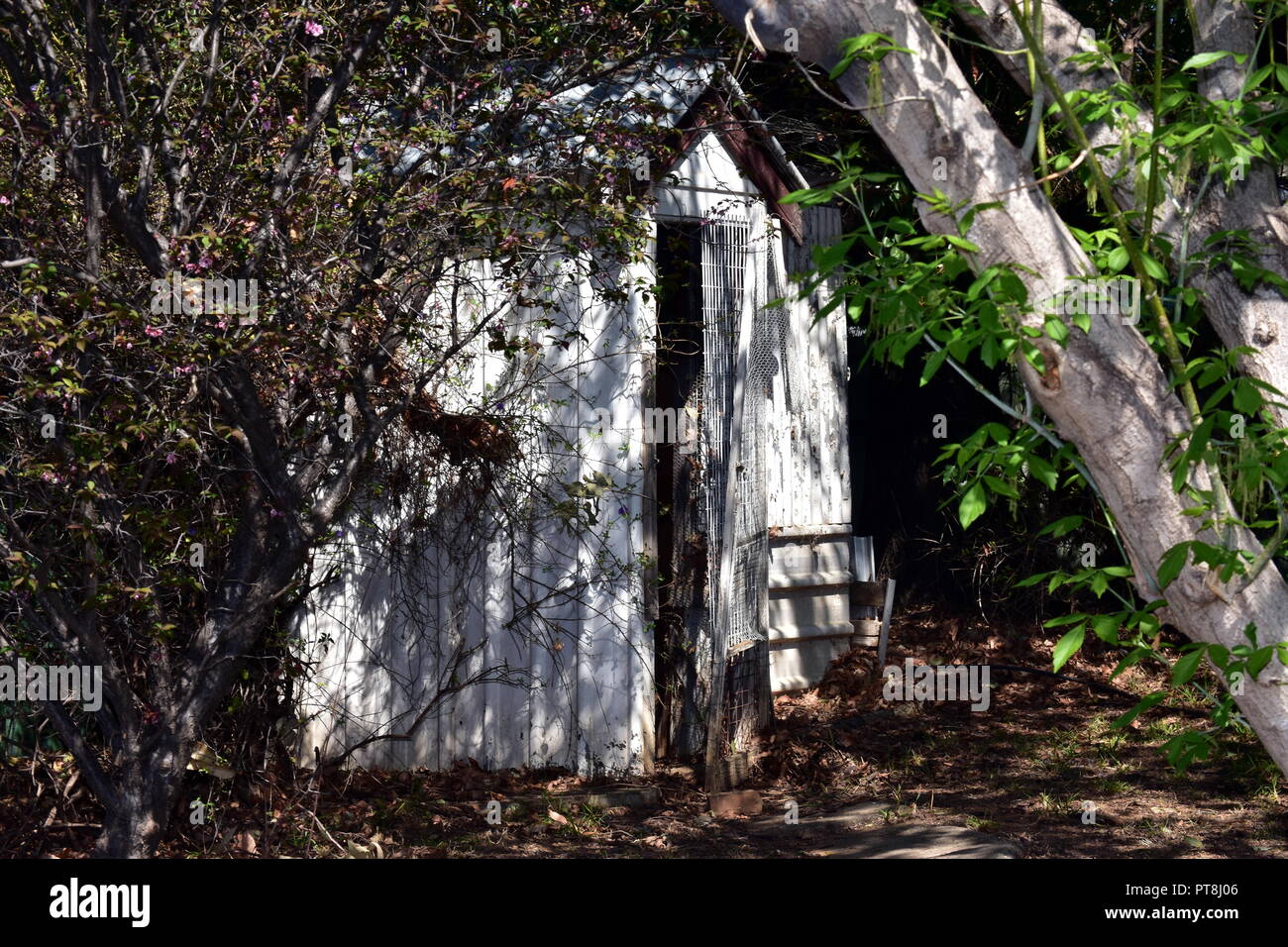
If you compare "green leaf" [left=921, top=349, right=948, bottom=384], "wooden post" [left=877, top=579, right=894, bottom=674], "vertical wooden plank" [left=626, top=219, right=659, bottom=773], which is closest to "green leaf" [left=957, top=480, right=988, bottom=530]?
"green leaf" [left=921, top=349, right=948, bottom=384]

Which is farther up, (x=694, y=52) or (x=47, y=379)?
(x=694, y=52)

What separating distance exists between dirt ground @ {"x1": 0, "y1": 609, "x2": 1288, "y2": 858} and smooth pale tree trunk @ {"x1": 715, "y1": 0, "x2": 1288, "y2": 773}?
2869mm

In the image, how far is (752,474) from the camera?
7551mm

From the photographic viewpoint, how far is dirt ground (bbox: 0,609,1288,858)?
19.7 ft

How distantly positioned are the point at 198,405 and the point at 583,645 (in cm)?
276

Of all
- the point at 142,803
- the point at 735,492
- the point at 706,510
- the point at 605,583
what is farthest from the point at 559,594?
the point at 142,803

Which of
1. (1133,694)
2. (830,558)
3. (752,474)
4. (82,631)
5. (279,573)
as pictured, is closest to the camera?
(82,631)

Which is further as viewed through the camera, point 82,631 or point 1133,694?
point 1133,694

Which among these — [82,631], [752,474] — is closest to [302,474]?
[82,631]

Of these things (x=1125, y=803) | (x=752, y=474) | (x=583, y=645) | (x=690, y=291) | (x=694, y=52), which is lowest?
(x=1125, y=803)

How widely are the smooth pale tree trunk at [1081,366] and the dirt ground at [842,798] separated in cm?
287

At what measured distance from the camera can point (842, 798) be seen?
714cm

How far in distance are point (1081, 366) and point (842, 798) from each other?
4.21m
